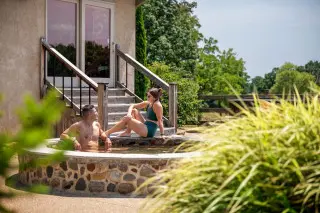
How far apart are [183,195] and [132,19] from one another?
39.5ft

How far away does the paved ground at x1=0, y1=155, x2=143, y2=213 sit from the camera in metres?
5.67

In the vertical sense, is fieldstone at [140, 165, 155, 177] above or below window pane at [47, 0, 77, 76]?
below

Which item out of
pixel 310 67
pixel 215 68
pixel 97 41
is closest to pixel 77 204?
A: pixel 97 41

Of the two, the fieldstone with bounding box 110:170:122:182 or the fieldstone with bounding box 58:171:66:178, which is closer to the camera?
the fieldstone with bounding box 110:170:122:182

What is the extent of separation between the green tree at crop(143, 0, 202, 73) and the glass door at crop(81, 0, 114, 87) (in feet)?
42.3

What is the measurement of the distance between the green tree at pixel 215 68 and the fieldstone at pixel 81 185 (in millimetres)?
29544

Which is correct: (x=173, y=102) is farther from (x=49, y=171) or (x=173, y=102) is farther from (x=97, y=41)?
(x=49, y=171)

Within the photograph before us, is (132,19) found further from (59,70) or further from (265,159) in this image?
(265,159)

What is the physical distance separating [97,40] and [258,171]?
36.8 feet

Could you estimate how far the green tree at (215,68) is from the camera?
41969 mm

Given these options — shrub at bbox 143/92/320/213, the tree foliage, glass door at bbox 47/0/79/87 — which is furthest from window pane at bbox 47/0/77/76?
the tree foliage

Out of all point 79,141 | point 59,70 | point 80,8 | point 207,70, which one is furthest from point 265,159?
point 207,70

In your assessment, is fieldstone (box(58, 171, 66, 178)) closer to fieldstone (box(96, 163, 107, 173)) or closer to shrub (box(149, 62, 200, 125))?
fieldstone (box(96, 163, 107, 173))

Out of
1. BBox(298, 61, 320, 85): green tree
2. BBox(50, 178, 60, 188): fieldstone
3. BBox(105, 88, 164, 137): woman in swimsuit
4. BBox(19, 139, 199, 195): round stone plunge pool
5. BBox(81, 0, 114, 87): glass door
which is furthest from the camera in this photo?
BBox(298, 61, 320, 85): green tree
